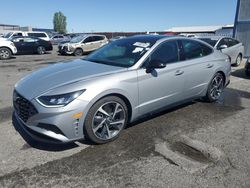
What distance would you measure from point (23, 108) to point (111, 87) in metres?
1.27

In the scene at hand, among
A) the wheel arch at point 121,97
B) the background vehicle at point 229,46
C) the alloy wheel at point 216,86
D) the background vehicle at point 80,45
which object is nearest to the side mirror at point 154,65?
the wheel arch at point 121,97

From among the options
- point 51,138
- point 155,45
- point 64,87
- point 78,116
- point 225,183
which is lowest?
point 225,183

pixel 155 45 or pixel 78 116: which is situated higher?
pixel 155 45

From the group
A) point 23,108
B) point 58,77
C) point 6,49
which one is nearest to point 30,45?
point 6,49

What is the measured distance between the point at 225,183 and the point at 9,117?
3976 mm

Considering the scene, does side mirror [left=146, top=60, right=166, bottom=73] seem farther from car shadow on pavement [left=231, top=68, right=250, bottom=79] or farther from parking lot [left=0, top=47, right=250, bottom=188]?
car shadow on pavement [left=231, top=68, right=250, bottom=79]

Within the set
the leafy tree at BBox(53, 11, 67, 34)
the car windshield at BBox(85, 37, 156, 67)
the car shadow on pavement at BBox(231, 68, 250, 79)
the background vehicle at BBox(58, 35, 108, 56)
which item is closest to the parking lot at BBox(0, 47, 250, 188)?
the car windshield at BBox(85, 37, 156, 67)

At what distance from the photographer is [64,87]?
10.6 ft

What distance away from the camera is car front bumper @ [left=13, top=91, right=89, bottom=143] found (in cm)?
307

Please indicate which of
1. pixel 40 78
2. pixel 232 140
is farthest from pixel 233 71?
pixel 40 78

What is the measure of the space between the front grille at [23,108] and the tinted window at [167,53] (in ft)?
6.88

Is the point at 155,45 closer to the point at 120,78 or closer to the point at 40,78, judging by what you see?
the point at 120,78

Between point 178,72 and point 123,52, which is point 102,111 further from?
point 178,72

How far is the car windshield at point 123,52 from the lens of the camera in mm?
4047
